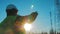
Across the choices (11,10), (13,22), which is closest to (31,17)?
(13,22)

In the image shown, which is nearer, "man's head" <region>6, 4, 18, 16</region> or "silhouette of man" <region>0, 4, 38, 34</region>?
"silhouette of man" <region>0, 4, 38, 34</region>

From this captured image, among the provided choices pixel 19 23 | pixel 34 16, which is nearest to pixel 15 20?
pixel 19 23

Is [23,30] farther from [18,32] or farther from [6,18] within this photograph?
[6,18]

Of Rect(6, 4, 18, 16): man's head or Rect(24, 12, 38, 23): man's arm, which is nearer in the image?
Rect(24, 12, 38, 23): man's arm

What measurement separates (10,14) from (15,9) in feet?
0.57

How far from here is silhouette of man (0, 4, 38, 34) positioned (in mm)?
5418

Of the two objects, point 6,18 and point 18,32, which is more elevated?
point 6,18

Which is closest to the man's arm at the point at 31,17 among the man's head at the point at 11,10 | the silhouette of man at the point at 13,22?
the silhouette of man at the point at 13,22

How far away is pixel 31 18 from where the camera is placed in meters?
5.38

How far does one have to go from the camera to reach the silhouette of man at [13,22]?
5418 mm

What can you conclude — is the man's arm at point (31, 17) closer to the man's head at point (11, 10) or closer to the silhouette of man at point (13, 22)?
the silhouette of man at point (13, 22)

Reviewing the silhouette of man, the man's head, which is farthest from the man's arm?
the man's head

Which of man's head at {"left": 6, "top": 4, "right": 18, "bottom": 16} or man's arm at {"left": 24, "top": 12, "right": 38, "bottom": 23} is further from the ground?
man's head at {"left": 6, "top": 4, "right": 18, "bottom": 16}

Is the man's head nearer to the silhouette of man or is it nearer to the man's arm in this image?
the silhouette of man
